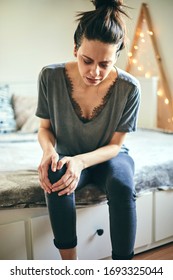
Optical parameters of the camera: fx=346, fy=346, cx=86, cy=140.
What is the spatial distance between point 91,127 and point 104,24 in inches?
13.3

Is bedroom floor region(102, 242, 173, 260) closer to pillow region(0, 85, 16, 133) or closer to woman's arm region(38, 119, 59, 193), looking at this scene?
woman's arm region(38, 119, 59, 193)

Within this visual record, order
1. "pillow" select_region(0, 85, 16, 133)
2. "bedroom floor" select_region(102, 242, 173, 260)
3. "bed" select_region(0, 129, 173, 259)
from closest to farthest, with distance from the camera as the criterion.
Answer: "bed" select_region(0, 129, 173, 259), "bedroom floor" select_region(102, 242, 173, 260), "pillow" select_region(0, 85, 16, 133)

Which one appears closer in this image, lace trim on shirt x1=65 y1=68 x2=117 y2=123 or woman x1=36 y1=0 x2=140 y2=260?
woman x1=36 y1=0 x2=140 y2=260

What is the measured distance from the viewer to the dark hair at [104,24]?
3.19 ft

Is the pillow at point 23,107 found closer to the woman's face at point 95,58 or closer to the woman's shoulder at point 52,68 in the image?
the woman's shoulder at point 52,68

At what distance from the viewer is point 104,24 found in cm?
97

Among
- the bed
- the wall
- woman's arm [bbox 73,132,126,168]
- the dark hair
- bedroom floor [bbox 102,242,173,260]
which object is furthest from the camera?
the wall

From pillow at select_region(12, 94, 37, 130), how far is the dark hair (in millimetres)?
1195

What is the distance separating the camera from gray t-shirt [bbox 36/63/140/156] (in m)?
1.15

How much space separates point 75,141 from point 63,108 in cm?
12

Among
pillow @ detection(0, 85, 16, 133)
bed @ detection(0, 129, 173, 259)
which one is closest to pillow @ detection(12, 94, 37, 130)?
pillow @ detection(0, 85, 16, 133)

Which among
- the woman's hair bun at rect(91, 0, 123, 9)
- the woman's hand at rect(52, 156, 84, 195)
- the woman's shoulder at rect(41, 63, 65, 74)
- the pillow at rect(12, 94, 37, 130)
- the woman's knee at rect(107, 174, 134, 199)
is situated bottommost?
the pillow at rect(12, 94, 37, 130)

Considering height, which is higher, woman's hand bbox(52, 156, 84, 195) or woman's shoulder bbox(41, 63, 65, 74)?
woman's shoulder bbox(41, 63, 65, 74)
